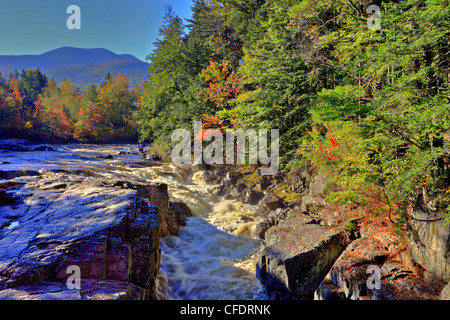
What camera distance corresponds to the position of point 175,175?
17.8 meters

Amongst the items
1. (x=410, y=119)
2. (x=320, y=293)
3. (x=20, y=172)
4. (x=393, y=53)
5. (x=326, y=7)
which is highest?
(x=326, y=7)

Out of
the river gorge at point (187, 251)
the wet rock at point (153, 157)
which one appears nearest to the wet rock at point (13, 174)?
the river gorge at point (187, 251)

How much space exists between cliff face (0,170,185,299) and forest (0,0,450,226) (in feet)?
16.1

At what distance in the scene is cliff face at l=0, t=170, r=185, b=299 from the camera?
3.81 metres

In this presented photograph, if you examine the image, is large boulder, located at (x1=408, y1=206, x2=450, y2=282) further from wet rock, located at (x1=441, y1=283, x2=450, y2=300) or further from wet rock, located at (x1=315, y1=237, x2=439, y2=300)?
wet rock, located at (x1=441, y1=283, x2=450, y2=300)

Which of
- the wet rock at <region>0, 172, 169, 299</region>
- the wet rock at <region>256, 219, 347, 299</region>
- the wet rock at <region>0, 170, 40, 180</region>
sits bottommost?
the wet rock at <region>256, 219, 347, 299</region>

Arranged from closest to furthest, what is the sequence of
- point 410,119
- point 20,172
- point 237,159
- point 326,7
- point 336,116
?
point 410,119 → point 336,116 → point 20,172 → point 326,7 → point 237,159

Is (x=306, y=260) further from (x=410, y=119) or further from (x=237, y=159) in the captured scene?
(x=237, y=159)

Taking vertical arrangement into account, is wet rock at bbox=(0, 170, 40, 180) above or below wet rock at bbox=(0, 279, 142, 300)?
above

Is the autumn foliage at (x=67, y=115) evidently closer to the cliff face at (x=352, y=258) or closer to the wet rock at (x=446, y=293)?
the cliff face at (x=352, y=258)

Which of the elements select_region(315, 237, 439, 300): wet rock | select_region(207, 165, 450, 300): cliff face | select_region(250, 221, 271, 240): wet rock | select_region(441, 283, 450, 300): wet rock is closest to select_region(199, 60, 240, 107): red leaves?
select_region(250, 221, 271, 240): wet rock

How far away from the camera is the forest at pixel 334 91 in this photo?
14.4 feet
